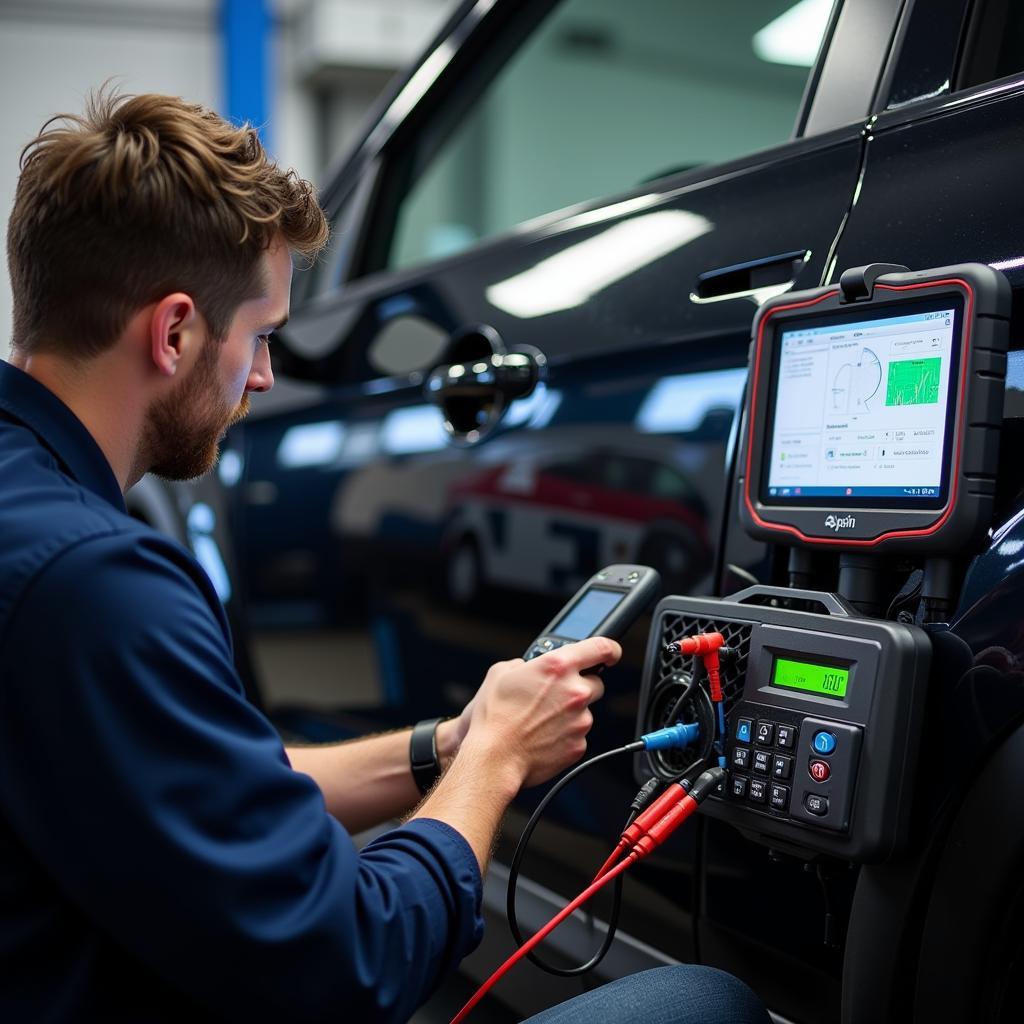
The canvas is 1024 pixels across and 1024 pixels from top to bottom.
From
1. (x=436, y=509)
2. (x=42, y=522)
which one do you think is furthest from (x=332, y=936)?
(x=436, y=509)

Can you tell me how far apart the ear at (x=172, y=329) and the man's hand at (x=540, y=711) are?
42cm

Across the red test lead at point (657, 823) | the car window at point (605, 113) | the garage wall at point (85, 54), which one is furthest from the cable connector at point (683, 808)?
the garage wall at point (85, 54)

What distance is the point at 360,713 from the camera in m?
2.00

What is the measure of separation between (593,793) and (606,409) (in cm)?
46

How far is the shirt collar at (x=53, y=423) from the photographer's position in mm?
925

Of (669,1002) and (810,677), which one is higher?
(810,677)

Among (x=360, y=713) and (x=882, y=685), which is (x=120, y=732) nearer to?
(x=882, y=685)

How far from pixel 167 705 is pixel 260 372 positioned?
1.49ft

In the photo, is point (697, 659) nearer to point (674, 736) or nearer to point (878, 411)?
point (674, 736)

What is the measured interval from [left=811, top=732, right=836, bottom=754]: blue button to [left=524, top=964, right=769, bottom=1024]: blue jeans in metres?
0.25

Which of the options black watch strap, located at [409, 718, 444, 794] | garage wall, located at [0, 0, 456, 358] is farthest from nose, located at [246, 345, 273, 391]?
garage wall, located at [0, 0, 456, 358]

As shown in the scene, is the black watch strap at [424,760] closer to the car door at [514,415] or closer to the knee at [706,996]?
the car door at [514,415]

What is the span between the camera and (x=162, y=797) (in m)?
0.78

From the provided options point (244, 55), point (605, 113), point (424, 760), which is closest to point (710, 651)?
point (424, 760)
